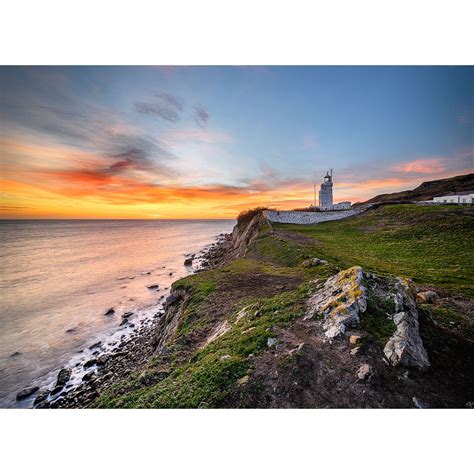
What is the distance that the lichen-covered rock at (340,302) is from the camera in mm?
4156

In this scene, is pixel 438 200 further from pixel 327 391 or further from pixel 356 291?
pixel 327 391

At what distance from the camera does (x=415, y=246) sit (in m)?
13.8

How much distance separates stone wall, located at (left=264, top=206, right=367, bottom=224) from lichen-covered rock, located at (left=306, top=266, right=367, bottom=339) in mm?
21595

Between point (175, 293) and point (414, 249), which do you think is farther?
point (414, 249)

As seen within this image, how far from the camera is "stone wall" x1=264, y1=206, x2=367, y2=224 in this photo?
27.8 metres

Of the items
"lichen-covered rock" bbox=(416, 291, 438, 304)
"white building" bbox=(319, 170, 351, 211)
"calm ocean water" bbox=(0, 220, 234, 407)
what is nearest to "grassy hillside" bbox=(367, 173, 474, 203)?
"white building" bbox=(319, 170, 351, 211)

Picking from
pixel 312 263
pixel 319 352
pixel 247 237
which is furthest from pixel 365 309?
pixel 247 237

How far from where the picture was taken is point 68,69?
19.2 feet

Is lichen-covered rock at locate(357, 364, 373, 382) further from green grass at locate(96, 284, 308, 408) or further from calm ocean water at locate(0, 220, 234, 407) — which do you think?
calm ocean water at locate(0, 220, 234, 407)

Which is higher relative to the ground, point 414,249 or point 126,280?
point 414,249

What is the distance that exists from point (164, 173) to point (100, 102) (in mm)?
3980

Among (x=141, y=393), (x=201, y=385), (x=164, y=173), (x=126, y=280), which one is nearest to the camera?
(x=201, y=385)

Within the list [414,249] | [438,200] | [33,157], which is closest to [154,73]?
[33,157]

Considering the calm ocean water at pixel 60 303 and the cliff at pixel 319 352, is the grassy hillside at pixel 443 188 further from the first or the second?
the calm ocean water at pixel 60 303
